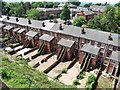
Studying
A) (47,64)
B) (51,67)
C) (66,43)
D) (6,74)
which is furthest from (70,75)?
(6,74)

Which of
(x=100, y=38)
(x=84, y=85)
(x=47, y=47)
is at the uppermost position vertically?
(x=100, y=38)

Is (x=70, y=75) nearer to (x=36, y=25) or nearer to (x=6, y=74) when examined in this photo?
(x=6, y=74)

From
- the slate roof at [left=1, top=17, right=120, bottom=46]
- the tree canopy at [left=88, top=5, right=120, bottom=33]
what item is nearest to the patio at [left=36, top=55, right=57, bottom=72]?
the slate roof at [left=1, top=17, right=120, bottom=46]

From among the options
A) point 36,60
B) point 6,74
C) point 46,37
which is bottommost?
point 36,60

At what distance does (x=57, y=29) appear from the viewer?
4109 centimetres

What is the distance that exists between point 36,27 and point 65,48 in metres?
12.0

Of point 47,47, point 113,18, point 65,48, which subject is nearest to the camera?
point 65,48

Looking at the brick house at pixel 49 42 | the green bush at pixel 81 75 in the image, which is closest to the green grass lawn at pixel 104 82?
the green bush at pixel 81 75

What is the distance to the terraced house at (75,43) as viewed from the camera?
3281 centimetres

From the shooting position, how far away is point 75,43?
37906 mm

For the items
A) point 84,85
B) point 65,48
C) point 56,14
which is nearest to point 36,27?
point 65,48

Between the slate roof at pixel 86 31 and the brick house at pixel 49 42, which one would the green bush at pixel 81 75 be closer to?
the slate roof at pixel 86 31

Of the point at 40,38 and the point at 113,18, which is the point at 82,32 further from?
the point at 113,18

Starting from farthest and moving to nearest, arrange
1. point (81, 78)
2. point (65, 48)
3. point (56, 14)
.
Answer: point (56, 14), point (65, 48), point (81, 78)
